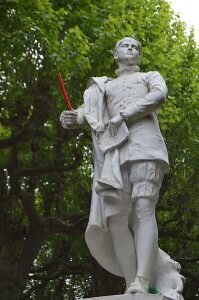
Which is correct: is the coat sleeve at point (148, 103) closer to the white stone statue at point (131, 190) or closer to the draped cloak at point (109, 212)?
the white stone statue at point (131, 190)

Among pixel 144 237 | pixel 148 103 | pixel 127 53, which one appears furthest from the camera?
pixel 127 53

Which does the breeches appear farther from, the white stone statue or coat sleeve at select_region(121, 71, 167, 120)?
coat sleeve at select_region(121, 71, 167, 120)

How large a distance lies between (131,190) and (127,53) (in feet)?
5.54

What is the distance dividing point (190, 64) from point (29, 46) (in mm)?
5700

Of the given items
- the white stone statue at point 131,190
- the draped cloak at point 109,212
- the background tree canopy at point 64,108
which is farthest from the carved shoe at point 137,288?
the background tree canopy at point 64,108

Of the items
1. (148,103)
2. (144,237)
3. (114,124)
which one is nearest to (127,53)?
(148,103)

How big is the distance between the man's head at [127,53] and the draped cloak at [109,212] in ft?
2.55

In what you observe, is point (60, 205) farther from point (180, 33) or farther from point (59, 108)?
point (180, 33)

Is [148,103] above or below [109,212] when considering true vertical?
above

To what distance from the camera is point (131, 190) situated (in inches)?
313

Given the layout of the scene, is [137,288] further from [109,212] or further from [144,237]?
[109,212]

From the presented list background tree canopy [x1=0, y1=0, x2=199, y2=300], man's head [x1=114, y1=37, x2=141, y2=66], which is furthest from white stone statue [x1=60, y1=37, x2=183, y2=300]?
background tree canopy [x1=0, y1=0, x2=199, y2=300]

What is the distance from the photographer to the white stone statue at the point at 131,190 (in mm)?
7812

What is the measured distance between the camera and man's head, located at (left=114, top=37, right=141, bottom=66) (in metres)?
8.70
